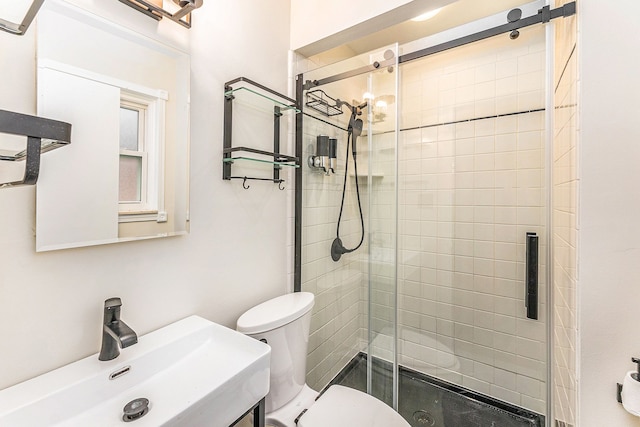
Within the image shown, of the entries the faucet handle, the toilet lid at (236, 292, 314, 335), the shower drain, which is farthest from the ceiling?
the shower drain

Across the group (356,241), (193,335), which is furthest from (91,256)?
(356,241)

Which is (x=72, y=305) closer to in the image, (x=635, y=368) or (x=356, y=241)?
(x=356, y=241)

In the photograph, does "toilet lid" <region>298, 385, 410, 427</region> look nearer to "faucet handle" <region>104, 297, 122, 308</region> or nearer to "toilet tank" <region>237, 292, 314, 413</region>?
"toilet tank" <region>237, 292, 314, 413</region>

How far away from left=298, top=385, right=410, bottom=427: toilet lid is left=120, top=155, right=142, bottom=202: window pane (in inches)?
42.5

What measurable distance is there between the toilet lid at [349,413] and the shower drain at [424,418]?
25.0 inches

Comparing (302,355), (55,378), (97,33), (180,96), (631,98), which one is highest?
(97,33)

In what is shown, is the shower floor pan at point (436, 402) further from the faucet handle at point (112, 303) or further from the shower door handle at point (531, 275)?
the faucet handle at point (112, 303)

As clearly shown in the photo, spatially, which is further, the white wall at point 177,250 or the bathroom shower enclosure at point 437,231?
the bathroom shower enclosure at point 437,231

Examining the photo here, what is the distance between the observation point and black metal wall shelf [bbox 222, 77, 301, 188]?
1.26 m

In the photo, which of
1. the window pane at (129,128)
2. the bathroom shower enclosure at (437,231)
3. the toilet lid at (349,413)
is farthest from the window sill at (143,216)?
the toilet lid at (349,413)

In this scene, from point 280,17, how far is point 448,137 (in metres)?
1.31

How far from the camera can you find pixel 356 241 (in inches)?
68.4

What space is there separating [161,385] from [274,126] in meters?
1.25

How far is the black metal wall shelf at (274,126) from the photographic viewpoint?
4.14 feet
